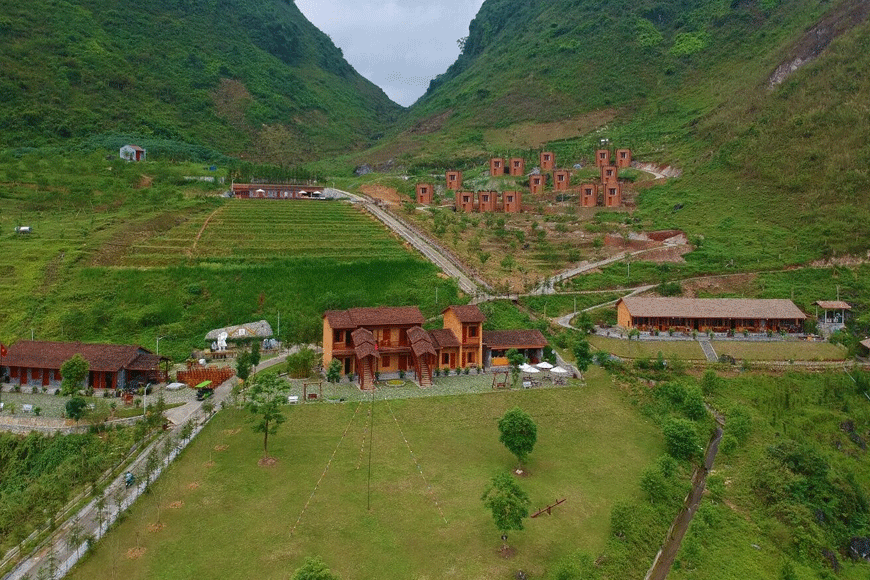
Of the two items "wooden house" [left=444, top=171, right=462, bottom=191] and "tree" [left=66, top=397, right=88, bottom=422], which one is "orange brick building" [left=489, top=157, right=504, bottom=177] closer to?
"wooden house" [left=444, top=171, right=462, bottom=191]

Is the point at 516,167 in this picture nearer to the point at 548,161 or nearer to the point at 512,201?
the point at 548,161

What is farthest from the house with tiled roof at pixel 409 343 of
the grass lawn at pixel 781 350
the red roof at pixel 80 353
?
→ the grass lawn at pixel 781 350

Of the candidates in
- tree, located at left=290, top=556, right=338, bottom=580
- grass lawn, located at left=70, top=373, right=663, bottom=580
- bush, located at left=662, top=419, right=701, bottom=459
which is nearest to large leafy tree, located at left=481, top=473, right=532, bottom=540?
grass lawn, located at left=70, top=373, right=663, bottom=580

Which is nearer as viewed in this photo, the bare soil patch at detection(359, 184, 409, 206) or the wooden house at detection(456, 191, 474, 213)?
the wooden house at detection(456, 191, 474, 213)

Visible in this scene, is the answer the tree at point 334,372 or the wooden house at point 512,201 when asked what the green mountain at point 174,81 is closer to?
the wooden house at point 512,201

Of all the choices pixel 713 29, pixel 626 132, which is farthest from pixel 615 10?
pixel 626 132

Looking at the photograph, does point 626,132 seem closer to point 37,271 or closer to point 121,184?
point 121,184

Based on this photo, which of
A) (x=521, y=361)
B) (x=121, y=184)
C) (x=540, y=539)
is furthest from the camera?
(x=121, y=184)
